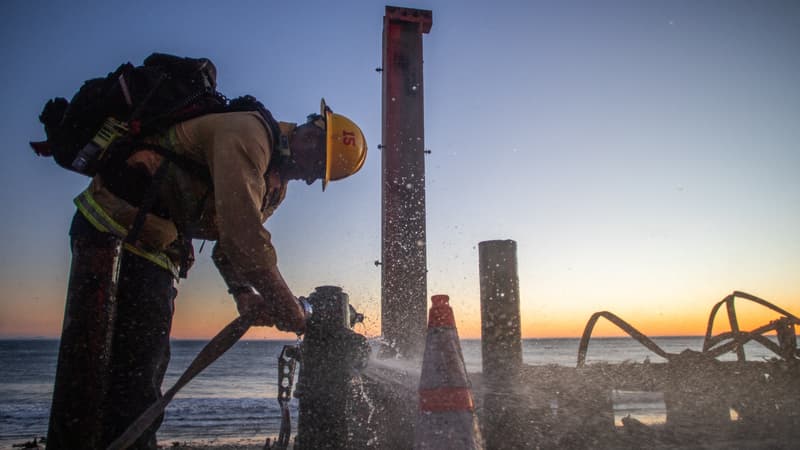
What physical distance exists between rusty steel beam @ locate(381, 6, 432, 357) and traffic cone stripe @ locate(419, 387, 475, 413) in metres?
3.87

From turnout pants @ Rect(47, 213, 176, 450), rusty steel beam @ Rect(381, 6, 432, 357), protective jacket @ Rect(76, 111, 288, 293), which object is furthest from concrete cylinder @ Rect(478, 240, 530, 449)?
turnout pants @ Rect(47, 213, 176, 450)

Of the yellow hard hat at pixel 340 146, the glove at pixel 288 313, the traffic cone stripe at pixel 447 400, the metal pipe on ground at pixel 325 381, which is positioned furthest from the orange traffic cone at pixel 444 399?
the yellow hard hat at pixel 340 146

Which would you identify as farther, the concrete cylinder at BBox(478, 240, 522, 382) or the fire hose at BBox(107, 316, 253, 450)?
the concrete cylinder at BBox(478, 240, 522, 382)

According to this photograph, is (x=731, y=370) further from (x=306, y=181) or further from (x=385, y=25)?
(x=385, y=25)

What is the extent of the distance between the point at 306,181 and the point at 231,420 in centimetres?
1188

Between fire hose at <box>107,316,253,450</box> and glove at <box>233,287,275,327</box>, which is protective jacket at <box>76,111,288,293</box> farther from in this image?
fire hose at <box>107,316,253,450</box>

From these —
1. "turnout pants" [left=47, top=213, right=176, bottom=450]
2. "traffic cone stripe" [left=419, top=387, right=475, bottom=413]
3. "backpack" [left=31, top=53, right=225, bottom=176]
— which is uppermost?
"backpack" [left=31, top=53, right=225, bottom=176]

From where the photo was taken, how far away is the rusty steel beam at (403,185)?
599cm

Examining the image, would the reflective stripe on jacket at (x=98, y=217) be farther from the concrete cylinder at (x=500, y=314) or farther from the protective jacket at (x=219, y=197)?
the concrete cylinder at (x=500, y=314)

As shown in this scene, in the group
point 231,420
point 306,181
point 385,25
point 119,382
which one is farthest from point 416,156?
point 231,420

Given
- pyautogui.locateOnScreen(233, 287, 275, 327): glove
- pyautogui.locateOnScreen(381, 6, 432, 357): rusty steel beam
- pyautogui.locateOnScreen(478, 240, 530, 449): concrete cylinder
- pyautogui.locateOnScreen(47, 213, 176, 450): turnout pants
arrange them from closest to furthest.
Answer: pyautogui.locateOnScreen(47, 213, 176, 450): turnout pants
pyautogui.locateOnScreen(233, 287, 275, 327): glove
pyautogui.locateOnScreen(478, 240, 530, 449): concrete cylinder
pyautogui.locateOnScreen(381, 6, 432, 357): rusty steel beam

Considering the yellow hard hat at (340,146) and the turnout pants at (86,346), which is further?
the yellow hard hat at (340,146)

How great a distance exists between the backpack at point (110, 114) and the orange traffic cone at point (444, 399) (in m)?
1.62

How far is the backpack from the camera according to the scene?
6.50ft
